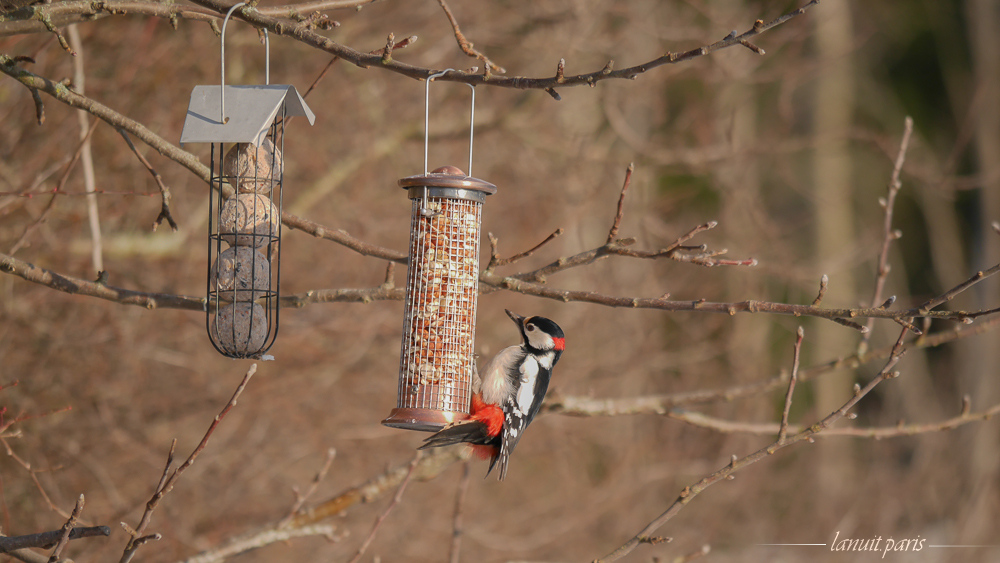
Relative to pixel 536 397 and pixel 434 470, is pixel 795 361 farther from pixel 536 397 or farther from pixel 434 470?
pixel 434 470

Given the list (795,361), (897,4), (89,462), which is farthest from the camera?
(897,4)

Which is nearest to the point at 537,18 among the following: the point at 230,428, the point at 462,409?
the point at 230,428

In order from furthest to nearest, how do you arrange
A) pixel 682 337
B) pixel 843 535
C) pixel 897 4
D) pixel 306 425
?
pixel 897 4
pixel 682 337
pixel 843 535
pixel 306 425

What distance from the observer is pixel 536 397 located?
13.0 feet

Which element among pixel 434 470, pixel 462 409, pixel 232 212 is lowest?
pixel 434 470

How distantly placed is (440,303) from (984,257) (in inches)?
522

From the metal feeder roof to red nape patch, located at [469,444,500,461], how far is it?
184cm

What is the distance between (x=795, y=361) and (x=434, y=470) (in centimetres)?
193

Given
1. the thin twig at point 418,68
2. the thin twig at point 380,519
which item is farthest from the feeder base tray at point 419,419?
the thin twig at point 418,68

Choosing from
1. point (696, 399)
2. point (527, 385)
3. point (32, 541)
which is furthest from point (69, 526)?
point (696, 399)

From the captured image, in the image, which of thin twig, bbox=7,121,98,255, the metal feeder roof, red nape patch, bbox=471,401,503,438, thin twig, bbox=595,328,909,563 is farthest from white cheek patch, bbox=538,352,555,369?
thin twig, bbox=7,121,98,255

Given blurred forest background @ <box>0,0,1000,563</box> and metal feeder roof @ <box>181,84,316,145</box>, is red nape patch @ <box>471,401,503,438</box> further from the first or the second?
metal feeder roof @ <box>181,84,316,145</box>

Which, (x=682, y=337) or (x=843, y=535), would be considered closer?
(x=843, y=535)

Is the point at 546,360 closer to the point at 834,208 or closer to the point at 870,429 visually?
the point at 870,429
